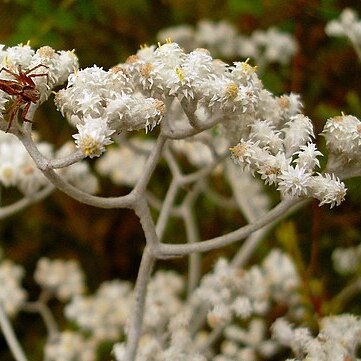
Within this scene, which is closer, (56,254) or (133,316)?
(133,316)

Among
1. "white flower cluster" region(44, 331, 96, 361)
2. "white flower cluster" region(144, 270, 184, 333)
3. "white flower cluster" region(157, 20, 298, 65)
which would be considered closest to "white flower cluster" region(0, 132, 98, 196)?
"white flower cluster" region(144, 270, 184, 333)

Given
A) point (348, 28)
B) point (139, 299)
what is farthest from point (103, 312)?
point (348, 28)

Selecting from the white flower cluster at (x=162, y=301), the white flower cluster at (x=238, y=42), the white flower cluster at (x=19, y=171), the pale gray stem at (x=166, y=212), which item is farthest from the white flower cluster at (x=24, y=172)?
the white flower cluster at (x=238, y=42)

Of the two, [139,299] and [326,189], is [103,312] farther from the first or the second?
[326,189]

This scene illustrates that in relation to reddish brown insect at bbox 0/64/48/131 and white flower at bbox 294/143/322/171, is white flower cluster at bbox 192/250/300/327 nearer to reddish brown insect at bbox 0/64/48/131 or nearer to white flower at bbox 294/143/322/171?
white flower at bbox 294/143/322/171

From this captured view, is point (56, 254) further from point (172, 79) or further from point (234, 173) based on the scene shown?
point (172, 79)

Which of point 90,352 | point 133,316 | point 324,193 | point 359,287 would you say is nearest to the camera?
point 324,193

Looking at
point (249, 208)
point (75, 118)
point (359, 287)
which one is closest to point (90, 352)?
point (249, 208)
